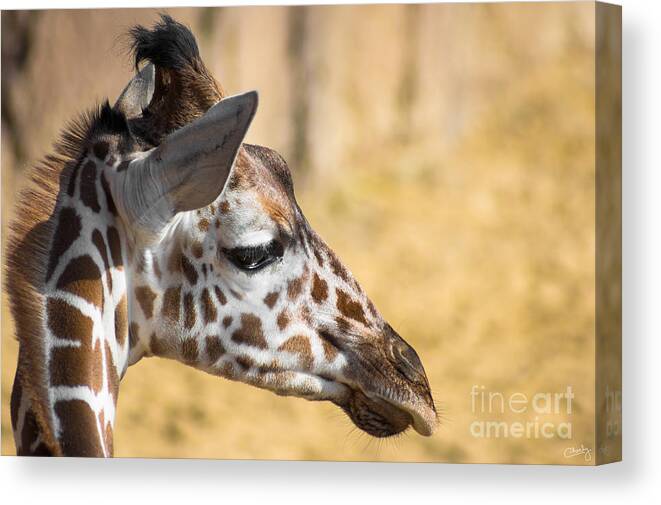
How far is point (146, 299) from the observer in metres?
3.08

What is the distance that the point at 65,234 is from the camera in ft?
9.81

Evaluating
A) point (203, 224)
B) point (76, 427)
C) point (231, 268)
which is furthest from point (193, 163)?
point (76, 427)

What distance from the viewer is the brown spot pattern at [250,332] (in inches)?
128

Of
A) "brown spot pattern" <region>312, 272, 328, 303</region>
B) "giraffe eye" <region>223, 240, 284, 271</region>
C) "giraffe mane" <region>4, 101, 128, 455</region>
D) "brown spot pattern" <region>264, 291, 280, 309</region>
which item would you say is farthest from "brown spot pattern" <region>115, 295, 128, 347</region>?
"brown spot pattern" <region>312, 272, 328, 303</region>

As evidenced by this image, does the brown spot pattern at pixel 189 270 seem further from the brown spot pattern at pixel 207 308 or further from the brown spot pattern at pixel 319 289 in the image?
the brown spot pattern at pixel 319 289

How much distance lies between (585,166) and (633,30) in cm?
66

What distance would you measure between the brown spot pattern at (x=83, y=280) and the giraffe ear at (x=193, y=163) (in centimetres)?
20

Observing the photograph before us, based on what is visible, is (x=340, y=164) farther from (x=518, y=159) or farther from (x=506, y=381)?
(x=506, y=381)

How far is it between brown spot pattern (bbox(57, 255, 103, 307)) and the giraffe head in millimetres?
120

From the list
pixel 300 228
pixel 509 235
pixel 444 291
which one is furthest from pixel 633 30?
pixel 300 228

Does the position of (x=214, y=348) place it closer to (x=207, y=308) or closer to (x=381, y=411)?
(x=207, y=308)

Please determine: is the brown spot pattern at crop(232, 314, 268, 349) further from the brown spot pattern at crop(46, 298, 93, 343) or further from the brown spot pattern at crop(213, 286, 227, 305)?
the brown spot pattern at crop(46, 298, 93, 343)
